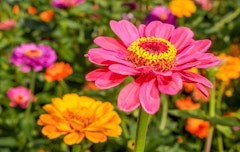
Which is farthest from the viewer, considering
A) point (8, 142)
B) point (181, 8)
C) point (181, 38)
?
point (181, 8)

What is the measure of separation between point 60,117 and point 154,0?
48.1 inches

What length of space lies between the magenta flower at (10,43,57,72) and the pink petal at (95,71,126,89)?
726 millimetres

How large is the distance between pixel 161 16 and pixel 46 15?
1.65 feet

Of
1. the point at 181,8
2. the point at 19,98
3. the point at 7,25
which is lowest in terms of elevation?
the point at 19,98

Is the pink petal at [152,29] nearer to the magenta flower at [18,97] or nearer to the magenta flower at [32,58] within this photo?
the magenta flower at [32,58]

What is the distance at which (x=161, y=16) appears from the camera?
63.9 inches

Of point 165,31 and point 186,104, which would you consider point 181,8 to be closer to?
point 186,104

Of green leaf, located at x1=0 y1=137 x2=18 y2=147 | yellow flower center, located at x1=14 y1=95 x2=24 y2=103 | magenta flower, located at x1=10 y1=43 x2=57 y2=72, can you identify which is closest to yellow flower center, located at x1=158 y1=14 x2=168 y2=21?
magenta flower, located at x1=10 y1=43 x2=57 y2=72

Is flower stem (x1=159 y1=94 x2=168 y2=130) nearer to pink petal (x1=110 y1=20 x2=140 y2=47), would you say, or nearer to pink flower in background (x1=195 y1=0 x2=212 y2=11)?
pink petal (x1=110 y1=20 x2=140 y2=47)

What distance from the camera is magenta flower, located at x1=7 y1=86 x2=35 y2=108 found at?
144 cm

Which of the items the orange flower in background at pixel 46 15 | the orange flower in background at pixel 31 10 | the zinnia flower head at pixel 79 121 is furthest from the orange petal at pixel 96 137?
the orange flower in background at pixel 31 10

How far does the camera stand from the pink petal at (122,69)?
0.61m

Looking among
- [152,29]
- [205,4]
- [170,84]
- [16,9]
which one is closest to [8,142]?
[152,29]

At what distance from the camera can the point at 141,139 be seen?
2.11ft
